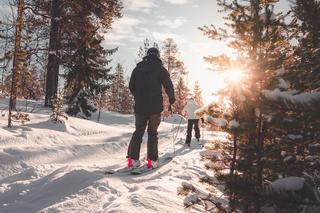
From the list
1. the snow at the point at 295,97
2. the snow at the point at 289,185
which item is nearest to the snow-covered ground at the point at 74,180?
the snow at the point at 289,185

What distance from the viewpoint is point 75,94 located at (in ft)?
73.2

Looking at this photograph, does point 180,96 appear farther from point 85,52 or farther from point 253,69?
point 253,69

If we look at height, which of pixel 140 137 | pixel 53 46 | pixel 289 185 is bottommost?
pixel 140 137

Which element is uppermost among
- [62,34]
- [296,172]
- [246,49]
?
[62,34]

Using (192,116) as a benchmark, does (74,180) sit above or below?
below

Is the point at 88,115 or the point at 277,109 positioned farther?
A: the point at 88,115

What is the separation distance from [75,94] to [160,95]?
16.4m

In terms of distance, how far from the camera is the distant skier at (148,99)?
6703 millimetres

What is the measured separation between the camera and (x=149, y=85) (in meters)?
6.77

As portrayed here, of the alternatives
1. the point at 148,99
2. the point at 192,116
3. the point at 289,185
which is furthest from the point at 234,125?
the point at 192,116

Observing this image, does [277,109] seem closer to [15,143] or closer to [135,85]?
[135,85]

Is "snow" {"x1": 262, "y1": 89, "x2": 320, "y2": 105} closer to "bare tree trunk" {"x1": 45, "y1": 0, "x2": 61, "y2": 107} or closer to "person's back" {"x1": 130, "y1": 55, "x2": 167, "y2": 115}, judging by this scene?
"person's back" {"x1": 130, "y1": 55, "x2": 167, "y2": 115}

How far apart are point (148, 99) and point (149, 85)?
277mm

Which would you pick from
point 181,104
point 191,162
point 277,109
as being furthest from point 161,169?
point 181,104
